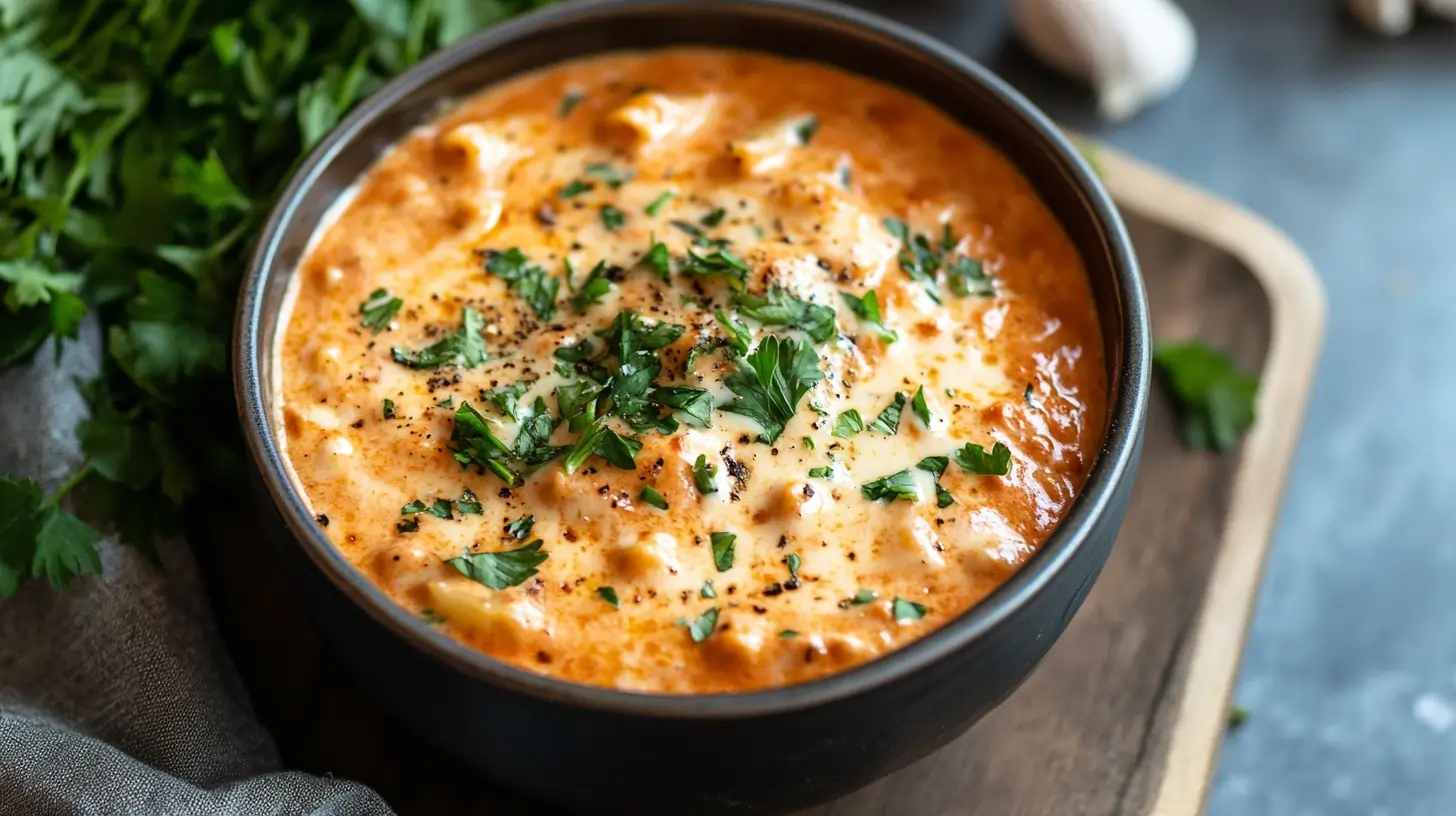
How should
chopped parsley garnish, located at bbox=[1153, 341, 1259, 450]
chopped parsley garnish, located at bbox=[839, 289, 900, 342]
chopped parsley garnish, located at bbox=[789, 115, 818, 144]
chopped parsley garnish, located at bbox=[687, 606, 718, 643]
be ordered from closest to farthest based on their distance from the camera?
chopped parsley garnish, located at bbox=[687, 606, 718, 643], chopped parsley garnish, located at bbox=[839, 289, 900, 342], chopped parsley garnish, located at bbox=[789, 115, 818, 144], chopped parsley garnish, located at bbox=[1153, 341, 1259, 450]

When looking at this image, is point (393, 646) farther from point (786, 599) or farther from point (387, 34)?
point (387, 34)

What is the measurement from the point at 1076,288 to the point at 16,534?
6.13 ft

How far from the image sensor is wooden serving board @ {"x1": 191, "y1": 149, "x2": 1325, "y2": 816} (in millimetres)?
2482

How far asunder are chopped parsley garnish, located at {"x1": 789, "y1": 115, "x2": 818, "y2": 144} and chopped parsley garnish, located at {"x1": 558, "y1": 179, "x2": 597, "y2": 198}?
41 centimetres

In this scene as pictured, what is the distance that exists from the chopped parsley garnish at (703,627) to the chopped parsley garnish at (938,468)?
1.34 feet

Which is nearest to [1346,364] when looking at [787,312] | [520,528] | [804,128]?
[804,128]

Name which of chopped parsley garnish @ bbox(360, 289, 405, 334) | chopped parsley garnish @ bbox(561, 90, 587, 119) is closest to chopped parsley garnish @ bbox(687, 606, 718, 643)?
chopped parsley garnish @ bbox(360, 289, 405, 334)

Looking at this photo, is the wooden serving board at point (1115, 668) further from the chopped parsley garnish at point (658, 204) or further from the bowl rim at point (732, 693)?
the chopped parsley garnish at point (658, 204)

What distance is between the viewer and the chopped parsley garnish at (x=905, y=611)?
2.14 metres

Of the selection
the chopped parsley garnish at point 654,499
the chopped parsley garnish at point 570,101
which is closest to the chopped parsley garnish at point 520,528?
the chopped parsley garnish at point 654,499

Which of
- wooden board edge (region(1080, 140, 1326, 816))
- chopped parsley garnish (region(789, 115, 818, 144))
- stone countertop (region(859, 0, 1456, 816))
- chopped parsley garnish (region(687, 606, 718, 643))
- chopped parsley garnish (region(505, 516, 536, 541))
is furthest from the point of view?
stone countertop (region(859, 0, 1456, 816))

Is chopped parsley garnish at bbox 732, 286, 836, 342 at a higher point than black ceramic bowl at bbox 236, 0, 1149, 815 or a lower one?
higher

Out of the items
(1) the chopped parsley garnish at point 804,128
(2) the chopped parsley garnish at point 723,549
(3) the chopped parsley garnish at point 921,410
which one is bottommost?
(2) the chopped parsley garnish at point 723,549

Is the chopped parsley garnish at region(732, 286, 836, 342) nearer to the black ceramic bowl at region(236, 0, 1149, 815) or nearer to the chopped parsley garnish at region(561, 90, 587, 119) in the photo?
the black ceramic bowl at region(236, 0, 1149, 815)
